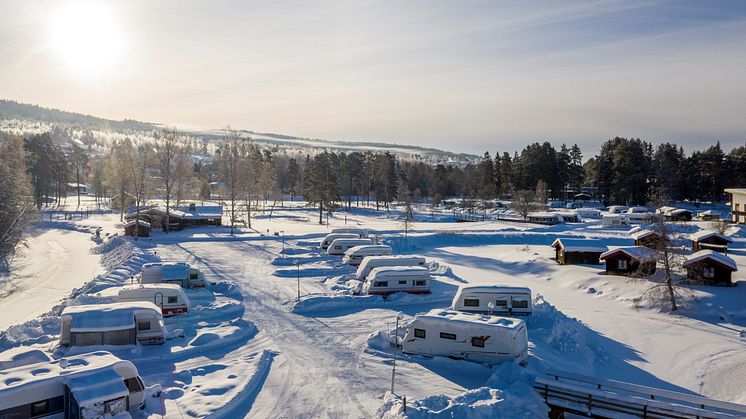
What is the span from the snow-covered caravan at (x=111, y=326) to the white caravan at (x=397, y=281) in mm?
11395

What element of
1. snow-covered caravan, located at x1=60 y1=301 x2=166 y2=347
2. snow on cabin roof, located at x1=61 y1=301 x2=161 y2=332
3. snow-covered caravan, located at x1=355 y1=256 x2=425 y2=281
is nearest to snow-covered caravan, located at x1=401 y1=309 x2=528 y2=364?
snow-covered caravan, located at x1=60 y1=301 x2=166 y2=347

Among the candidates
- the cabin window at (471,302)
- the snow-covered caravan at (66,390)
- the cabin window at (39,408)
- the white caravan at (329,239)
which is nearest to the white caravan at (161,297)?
the snow-covered caravan at (66,390)

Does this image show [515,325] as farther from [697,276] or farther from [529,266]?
[529,266]

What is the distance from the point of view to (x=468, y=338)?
58.4 ft

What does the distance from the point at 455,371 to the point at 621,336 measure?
10006mm

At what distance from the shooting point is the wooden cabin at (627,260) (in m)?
32.4

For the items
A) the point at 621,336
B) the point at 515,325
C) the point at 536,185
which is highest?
the point at 536,185

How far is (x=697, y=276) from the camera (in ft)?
96.1

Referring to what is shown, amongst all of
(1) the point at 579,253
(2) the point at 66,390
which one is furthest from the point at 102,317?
(1) the point at 579,253

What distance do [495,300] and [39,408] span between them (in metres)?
17.6

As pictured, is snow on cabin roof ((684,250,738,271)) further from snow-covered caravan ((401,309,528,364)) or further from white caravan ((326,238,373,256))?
white caravan ((326,238,373,256))

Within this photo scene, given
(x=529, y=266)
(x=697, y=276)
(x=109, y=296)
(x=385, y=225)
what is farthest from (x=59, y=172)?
(x=697, y=276)

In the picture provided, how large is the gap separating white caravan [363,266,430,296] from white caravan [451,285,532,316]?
4.34 m

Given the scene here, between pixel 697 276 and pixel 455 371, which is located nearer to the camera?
pixel 455 371
